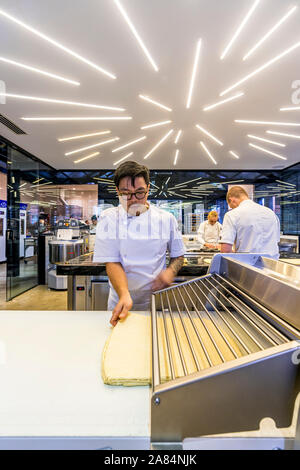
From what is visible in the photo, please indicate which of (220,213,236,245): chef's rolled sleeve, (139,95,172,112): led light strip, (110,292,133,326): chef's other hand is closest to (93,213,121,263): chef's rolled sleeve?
(110,292,133,326): chef's other hand

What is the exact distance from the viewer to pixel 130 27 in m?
2.32

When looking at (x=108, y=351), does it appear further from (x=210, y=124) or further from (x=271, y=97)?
(x=210, y=124)

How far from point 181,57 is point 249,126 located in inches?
83.3

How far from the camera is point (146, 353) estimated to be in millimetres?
806

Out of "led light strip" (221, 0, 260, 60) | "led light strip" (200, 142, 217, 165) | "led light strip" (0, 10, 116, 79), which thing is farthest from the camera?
"led light strip" (200, 142, 217, 165)

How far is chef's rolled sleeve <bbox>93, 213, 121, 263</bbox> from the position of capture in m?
1.57

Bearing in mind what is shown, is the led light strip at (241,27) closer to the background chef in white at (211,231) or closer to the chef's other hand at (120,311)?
the chef's other hand at (120,311)

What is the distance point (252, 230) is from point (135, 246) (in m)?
1.51

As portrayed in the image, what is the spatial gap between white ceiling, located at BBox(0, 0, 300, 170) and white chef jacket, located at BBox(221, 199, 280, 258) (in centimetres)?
165

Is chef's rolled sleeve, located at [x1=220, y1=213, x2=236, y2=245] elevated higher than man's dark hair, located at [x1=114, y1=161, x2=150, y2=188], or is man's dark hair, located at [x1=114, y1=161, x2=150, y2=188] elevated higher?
man's dark hair, located at [x1=114, y1=161, x2=150, y2=188]

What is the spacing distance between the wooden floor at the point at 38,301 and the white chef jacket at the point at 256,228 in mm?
3261

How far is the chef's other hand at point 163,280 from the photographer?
1.55 metres

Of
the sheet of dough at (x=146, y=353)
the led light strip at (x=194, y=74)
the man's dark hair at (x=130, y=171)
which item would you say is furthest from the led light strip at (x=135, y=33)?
the sheet of dough at (x=146, y=353)

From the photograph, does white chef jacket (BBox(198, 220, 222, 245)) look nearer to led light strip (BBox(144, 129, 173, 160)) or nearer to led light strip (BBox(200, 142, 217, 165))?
led light strip (BBox(200, 142, 217, 165))
